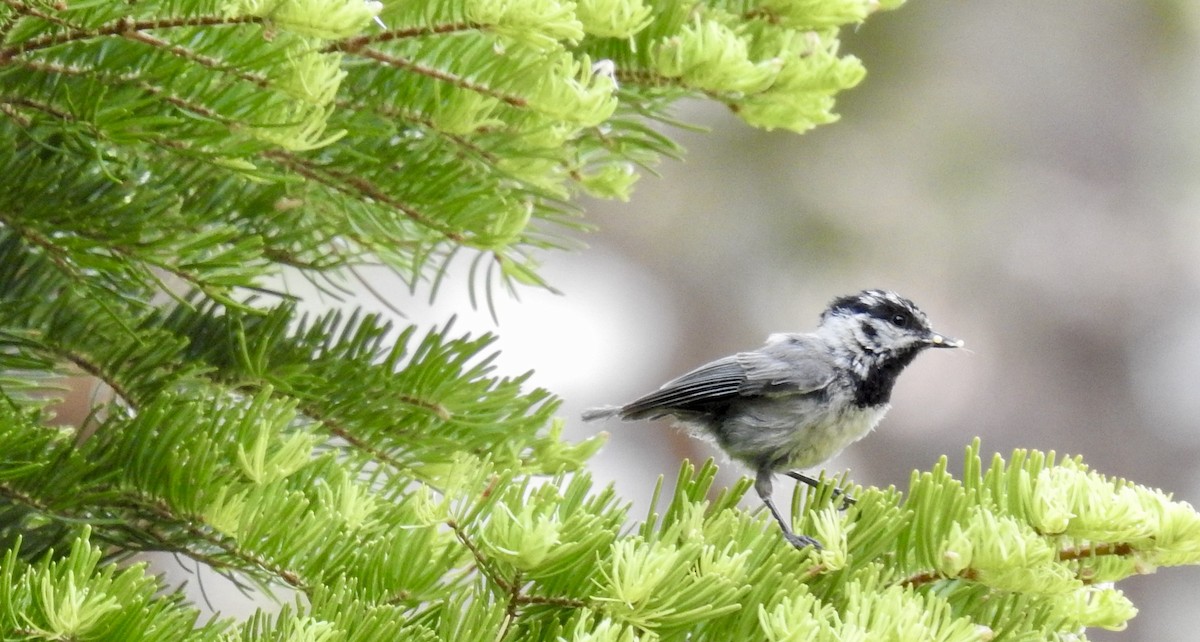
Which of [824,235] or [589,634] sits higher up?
[824,235]

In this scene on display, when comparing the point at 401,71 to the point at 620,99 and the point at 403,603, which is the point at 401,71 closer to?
the point at 620,99

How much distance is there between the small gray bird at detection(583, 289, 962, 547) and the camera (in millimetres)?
2385

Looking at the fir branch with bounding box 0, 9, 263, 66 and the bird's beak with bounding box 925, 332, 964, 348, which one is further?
the bird's beak with bounding box 925, 332, 964, 348

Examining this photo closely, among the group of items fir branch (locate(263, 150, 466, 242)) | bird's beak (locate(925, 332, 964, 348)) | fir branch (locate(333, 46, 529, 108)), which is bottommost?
fir branch (locate(263, 150, 466, 242))

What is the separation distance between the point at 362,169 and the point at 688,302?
500 centimetres

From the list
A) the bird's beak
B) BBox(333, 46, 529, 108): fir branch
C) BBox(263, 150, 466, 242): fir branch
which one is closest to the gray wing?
the bird's beak

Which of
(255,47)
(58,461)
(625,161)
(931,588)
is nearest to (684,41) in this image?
(625,161)

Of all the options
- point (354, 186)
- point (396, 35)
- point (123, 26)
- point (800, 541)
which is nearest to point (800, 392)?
point (800, 541)

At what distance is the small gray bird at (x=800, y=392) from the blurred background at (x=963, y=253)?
2568mm

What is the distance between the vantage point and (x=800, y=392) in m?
2.43

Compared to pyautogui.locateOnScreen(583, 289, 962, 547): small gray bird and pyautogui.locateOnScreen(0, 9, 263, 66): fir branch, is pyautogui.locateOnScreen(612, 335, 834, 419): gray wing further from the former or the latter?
pyautogui.locateOnScreen(0, 9, 263, 66): fir branch

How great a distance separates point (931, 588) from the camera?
1074mm

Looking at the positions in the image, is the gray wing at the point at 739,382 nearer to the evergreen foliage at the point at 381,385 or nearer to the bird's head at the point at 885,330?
the bird's head at the point at 885,330

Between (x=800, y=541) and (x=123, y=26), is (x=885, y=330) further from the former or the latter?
(x=123, y=26)
